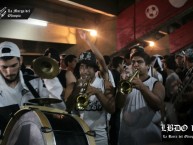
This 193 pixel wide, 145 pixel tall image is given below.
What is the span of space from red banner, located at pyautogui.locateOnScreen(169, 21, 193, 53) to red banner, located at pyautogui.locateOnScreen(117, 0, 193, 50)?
293 centimetres

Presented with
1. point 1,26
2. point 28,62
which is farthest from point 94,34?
point 1,26

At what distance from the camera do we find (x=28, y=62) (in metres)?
11.7

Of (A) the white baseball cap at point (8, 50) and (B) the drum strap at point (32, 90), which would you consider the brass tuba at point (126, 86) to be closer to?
(B) the drum strap at point (32, 90)

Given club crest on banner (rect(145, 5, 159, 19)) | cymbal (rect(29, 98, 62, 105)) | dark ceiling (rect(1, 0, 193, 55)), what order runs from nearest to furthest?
1. cymbal (rect(29, 98, 62, 105))
2. club crest on banner (rect(145, 5, 159, 19))
3. dark ceiling (rect(1, 0, 193, 55))

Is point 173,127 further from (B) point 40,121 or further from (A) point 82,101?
(B) point 40,121

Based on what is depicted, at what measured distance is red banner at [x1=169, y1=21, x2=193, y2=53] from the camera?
1228 centimetres

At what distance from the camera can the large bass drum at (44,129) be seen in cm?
285

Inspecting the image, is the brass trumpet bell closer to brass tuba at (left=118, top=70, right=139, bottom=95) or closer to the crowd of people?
the crowd of people

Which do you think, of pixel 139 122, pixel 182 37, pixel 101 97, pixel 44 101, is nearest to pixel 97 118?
pixel 101 97

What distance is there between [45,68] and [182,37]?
32.3 feet

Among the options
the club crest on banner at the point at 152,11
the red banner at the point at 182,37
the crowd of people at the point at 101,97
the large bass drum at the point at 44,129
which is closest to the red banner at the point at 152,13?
the club crest on banner at the point at 152,11

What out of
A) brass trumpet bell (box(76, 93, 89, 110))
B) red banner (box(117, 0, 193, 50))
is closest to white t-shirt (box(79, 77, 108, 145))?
brass trumpet bell (box(76, 93, 89, 110))

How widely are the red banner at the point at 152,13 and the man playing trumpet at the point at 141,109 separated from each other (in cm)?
552

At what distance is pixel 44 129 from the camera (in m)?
2.81
